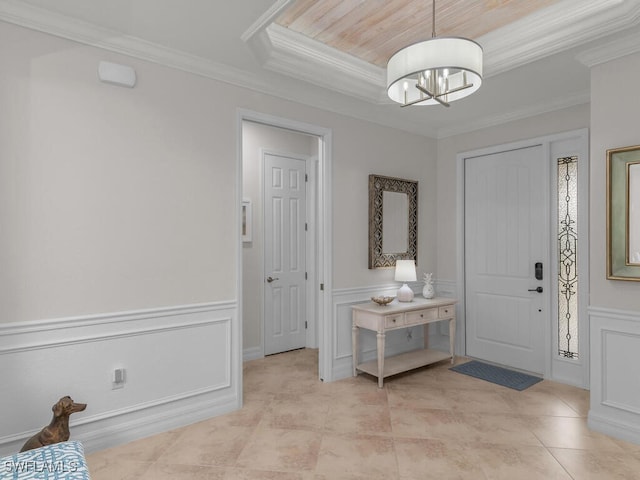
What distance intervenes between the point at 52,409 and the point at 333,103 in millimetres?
3043

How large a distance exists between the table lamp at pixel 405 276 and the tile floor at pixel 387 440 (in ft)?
2.69

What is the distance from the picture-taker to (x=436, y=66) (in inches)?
77.5

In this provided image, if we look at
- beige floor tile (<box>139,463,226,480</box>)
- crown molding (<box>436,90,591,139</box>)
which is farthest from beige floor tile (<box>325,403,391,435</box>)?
crown molding (<box>436,90,591,139</box>)

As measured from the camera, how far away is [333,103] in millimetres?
3582

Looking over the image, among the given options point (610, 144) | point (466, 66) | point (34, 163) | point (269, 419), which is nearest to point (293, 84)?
point (466, 66)

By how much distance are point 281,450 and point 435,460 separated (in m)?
0.93

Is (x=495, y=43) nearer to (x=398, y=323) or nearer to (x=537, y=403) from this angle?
(x=398, y=323)

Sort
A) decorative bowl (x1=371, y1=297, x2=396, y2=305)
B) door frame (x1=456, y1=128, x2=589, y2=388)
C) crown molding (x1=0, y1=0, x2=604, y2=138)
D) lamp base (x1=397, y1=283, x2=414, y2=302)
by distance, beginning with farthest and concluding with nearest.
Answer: lamp base (x1=397, y1=283, x2=414, y2=302)
decorative bowl (x1=371, y1=297, x2=396, y2=305)
door frame (x1=456, y1=128, x2=589, y2=388)
crown molding (x1=0, y1=0, x2=604, y2=138)

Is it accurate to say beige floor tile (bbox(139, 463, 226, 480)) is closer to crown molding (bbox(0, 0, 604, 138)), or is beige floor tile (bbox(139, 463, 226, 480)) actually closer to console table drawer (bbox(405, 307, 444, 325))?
console table drawer (bbox(405, 307, 444, 325))

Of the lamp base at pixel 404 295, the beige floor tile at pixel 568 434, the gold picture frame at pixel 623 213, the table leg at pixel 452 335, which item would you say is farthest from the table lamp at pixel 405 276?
the gold picture frame at pixel 623 213

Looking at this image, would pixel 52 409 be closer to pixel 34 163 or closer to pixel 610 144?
pixel 34 163

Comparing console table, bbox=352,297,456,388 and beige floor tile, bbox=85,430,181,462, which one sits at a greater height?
console table, bbox=352,297,456,388

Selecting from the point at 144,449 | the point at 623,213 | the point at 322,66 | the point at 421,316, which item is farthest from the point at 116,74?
the point at 623,213

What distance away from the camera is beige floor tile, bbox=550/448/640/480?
85.1 inches
